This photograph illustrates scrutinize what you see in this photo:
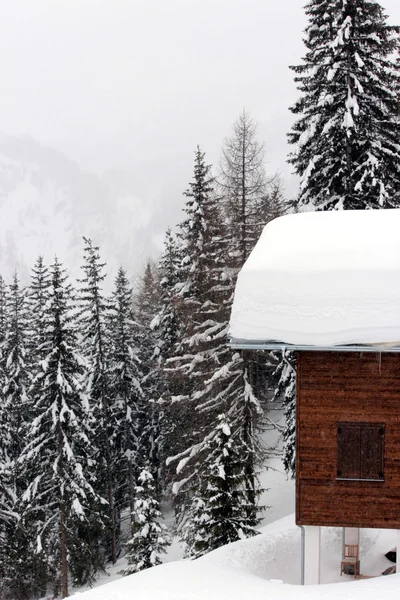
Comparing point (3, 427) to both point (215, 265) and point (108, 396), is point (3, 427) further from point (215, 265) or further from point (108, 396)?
point (215, 265)

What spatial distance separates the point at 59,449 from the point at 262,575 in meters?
13.3

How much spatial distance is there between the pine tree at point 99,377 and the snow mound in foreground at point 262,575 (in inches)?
624

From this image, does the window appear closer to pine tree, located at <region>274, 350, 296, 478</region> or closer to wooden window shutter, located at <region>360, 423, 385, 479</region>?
wooden window shutter, located at <region>360, 423, 385, 479</region>

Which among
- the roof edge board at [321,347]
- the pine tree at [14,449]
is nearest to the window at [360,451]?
the roof edge board at [321,347]

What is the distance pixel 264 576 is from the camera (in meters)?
16.0

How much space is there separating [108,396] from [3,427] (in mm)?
7140

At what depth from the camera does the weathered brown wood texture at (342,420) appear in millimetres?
12852

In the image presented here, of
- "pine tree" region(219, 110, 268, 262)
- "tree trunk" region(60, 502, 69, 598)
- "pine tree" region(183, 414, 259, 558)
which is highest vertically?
"pine tree" region(219, 110, 268, 262)

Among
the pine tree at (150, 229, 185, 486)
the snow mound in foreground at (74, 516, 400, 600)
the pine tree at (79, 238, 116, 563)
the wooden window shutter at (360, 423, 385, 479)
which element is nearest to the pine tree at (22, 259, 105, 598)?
the pine tree at (79, 238, 116, 563)

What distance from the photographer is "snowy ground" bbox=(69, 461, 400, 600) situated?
11781mm

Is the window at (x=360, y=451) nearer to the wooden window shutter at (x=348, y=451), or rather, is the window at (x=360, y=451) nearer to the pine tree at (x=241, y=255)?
the wooden window shutter at (x=348, y=451)

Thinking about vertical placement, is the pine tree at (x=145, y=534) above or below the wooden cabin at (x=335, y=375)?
below

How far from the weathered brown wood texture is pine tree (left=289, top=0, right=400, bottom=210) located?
8.04m

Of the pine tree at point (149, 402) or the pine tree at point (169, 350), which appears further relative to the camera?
the pine tree at point (149, 402)
